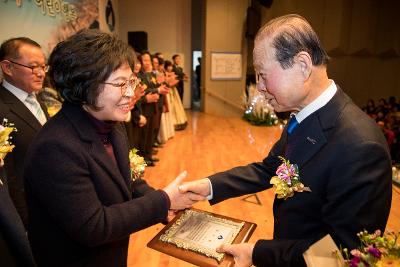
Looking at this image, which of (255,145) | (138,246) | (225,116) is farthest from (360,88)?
(138,246)

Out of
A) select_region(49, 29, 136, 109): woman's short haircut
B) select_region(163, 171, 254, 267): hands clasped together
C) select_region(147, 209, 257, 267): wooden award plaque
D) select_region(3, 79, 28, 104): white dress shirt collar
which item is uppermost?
select_region(49, 29, 136, 109): woman's short haircut

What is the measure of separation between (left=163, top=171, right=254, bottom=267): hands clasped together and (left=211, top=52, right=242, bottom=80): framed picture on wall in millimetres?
8837

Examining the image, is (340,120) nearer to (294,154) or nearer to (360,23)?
(294,154)

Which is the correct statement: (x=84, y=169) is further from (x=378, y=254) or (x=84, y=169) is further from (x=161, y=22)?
(x=161, y=22)

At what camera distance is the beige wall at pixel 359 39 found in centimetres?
1130

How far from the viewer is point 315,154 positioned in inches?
43.7

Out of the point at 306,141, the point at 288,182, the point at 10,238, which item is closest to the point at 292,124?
the point at 306,141

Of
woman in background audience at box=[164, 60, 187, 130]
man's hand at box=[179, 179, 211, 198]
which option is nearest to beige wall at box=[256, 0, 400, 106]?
woman in background audience at box=[164, 60, 187, 130]

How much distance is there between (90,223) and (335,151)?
86cm

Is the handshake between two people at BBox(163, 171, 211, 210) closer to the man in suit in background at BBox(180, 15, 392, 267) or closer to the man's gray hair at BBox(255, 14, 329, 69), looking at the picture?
the man in suit in background at BBox(180, 15, 392, 267)

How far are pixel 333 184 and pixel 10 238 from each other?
4.18ft

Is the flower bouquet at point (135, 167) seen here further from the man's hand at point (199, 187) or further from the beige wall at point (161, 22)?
the beige wall at point (161, 22)

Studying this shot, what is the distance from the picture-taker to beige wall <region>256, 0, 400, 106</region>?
37.1 feet

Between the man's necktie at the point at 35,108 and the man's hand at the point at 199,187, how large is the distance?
57.4 inches
